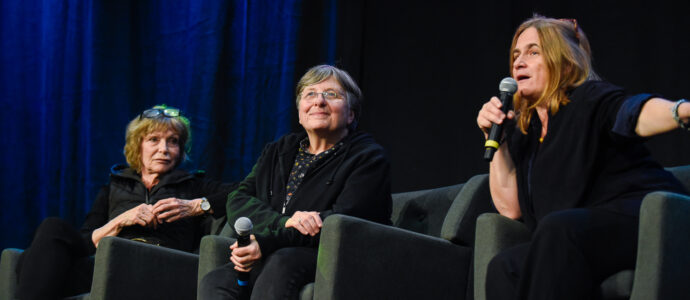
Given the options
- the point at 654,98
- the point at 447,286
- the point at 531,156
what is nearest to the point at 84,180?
the point at 447,286

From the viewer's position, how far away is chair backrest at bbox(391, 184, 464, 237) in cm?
265

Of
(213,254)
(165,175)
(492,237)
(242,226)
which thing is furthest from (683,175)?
(165,175)

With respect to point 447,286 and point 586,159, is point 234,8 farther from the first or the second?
point 586,159

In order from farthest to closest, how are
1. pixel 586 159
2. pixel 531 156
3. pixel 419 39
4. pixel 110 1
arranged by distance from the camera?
1. pixel 110 1
2. pixel 419 39
3. pixel 531 156
4. pixel 586 159

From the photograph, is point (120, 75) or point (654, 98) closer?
point (654, 98)

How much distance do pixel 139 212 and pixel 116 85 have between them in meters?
0.96

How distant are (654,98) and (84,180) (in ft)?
8.55

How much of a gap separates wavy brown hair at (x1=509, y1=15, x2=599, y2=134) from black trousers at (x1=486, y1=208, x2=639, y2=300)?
391mm

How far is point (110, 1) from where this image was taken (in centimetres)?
373

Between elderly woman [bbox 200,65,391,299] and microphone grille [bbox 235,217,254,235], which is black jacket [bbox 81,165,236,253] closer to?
elderly woman [bbox 200,65,391,299]

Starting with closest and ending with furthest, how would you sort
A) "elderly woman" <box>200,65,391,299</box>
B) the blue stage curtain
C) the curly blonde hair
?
"elderly woman" <box>200,65,391,299</box> < the curly blonde hair < the blue stage curtain

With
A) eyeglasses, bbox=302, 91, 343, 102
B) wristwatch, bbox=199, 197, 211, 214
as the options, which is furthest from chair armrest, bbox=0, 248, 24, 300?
eyeglasses, bbox=302, 91, 343, 102

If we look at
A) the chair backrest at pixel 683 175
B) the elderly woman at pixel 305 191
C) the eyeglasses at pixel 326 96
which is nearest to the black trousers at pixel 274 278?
the elderly woman at pixel 305 191

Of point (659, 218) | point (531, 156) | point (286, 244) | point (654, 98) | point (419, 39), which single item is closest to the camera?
point (659, 218)
